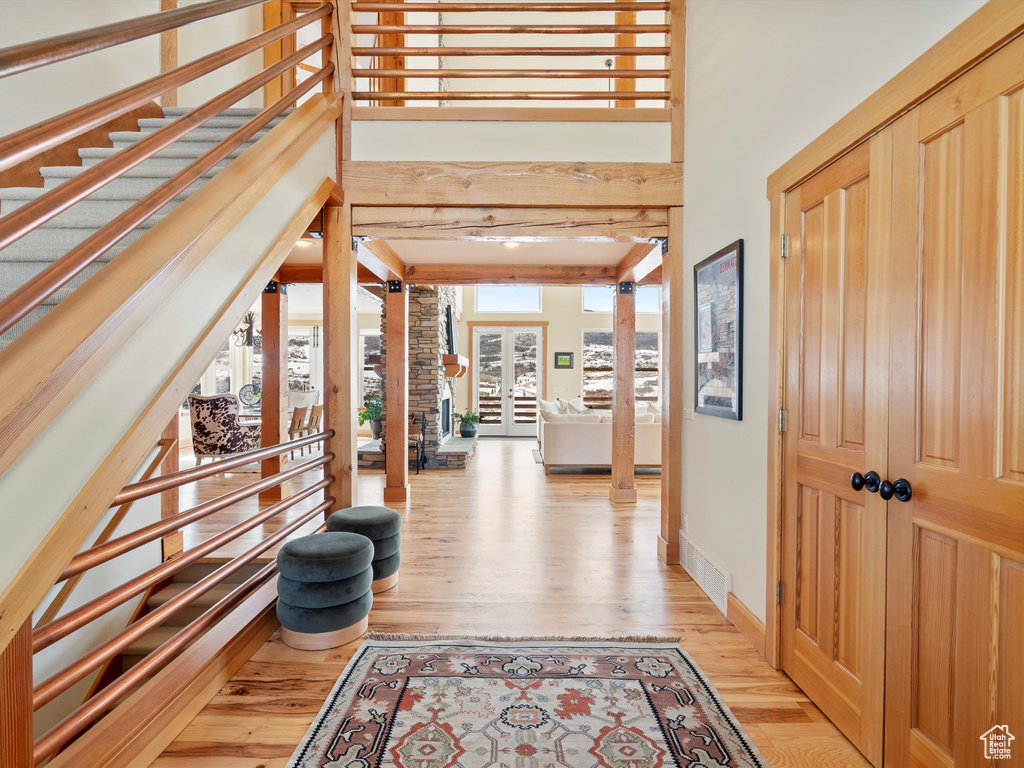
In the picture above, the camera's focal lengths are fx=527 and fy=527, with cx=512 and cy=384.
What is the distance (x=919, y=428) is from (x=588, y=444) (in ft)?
17.2

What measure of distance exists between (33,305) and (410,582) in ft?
7.98

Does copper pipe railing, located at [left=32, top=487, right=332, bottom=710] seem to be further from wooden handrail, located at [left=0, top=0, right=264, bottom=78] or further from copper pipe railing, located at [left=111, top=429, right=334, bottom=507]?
wooden handrail, located at [left=0, top=0, right=264, bottom=78]

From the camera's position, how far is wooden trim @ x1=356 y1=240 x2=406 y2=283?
425cm

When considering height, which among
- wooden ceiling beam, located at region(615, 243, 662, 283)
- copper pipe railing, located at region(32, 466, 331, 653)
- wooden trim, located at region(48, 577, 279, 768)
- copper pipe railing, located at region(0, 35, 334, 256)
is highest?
wooden ceiling beam, located at region(615, 243, 662, 283)

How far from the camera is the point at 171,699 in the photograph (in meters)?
1.75

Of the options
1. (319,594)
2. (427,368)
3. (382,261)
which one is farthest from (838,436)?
(427,368)

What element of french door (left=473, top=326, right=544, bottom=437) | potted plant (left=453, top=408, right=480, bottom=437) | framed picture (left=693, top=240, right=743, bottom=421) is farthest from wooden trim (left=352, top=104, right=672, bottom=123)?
french door (left=473, top=326, right=544, bottom=437)

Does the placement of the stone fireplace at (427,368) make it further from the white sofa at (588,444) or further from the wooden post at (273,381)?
the wooden post at (273,381)

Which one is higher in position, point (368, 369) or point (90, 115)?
point (90, 115)

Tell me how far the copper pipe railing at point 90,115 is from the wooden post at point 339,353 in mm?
1327

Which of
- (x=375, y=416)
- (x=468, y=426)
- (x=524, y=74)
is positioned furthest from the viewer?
(x=468, y=426)

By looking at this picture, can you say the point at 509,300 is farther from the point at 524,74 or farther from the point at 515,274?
the point at 524,74

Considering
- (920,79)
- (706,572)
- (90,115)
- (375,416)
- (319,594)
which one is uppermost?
(920,79)

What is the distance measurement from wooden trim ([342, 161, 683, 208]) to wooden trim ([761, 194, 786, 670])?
54.1 inches
